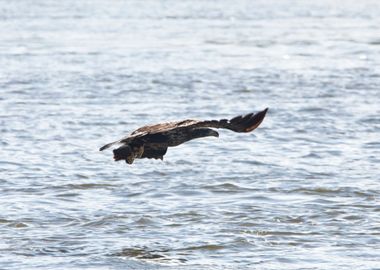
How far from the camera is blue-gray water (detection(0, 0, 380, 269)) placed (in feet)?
37.5

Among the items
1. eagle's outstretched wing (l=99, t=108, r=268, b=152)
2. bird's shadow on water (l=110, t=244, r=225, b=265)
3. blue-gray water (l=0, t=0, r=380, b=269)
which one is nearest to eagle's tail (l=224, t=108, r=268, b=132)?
eagle's outstretched wing (l=99, t=108, r=268, b=152)

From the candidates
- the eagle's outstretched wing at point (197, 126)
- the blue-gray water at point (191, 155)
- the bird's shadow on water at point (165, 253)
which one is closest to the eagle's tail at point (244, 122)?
the eagle's outstretched wing at point (197, 126)

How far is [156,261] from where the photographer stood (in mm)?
10898

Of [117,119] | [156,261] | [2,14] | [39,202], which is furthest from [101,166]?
[2,14]

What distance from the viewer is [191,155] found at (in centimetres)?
1652

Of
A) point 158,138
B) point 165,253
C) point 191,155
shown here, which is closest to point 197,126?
point 158,138

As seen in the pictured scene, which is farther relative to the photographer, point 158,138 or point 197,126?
point 158,138

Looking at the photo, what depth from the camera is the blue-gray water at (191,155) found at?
450 inches

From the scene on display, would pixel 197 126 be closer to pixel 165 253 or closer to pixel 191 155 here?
pixel 165 253

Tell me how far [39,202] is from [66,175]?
5.36 feet

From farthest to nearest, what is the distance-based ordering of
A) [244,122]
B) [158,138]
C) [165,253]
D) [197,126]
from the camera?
[165,253] → [158,138] → [197,126] → [244,122]

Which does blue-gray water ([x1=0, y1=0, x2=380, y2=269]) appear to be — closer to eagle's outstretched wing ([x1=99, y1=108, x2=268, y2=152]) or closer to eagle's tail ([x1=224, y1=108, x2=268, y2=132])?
eagle's outstretched wing ([x1=99, y1=108, x2=268, y2=152])

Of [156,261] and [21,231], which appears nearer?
[156,261]

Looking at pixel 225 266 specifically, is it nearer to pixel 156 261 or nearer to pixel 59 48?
pixel 156 261
